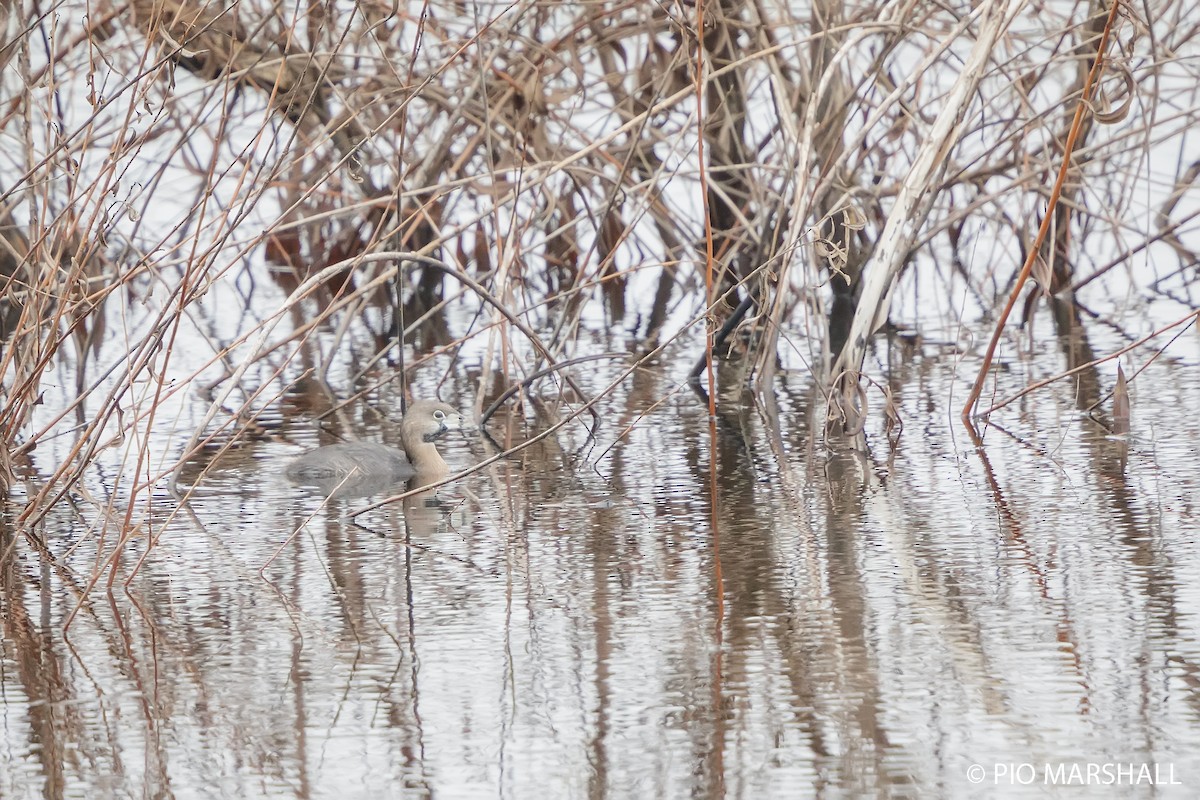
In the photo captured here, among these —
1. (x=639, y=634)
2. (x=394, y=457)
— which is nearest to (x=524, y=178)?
(x=394, y=457)

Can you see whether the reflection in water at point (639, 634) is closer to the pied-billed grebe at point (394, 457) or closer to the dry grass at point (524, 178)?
the pied-billed grebe at point (394, 457)

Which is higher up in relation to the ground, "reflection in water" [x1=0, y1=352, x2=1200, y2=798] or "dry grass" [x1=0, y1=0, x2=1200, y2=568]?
"dry grass" [x1=0, y1=0, x2=1200, y2=568]

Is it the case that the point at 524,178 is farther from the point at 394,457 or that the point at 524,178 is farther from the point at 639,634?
the point at 639,634

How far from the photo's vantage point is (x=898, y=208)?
6.44m

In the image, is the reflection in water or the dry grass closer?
the reflection in water

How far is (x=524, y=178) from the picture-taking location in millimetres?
7859

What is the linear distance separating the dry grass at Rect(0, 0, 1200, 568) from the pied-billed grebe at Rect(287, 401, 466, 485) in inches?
12.3

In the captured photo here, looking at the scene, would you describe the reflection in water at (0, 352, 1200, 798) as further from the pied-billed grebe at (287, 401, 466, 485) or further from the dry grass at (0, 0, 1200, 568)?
the dry grass at (0, 0, 1200, 568)

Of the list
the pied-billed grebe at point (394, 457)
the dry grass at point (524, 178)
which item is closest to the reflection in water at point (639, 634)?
the pied-billed grebe at point (394, 457)

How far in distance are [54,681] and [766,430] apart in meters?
3.27

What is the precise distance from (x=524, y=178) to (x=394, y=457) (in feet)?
5.99

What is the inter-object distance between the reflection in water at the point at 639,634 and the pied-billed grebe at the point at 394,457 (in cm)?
16

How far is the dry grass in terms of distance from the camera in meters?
5.10

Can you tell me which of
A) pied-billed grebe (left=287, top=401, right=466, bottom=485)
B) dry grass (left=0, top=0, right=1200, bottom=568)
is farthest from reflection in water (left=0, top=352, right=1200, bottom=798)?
dry grass (left=0, top=0, right=1200, bottom=568)
